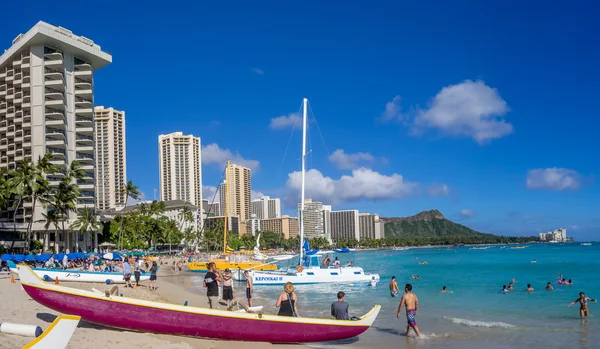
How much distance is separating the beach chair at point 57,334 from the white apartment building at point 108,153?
153427 millimetres

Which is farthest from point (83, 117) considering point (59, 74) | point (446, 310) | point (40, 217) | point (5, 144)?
point (446, 310)

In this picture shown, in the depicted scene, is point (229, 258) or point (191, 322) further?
point (229, 258)

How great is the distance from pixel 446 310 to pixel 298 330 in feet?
42.3

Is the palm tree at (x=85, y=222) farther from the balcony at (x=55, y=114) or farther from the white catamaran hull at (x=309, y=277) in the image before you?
the white catamaran hull at (x=309, y=277)

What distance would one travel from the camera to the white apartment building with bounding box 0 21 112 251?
68750 millimetres

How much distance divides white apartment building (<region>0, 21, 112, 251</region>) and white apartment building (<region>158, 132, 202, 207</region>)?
108 meters

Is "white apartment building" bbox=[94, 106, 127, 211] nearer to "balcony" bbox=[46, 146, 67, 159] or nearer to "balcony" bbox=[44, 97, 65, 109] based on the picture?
"balcony" bbox=[46, 146, 67, 159]

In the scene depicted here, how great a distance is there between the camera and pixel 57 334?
6539 mm

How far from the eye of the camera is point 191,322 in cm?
1241

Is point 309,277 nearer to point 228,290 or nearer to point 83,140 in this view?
point 228,290

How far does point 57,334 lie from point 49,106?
73.0 m

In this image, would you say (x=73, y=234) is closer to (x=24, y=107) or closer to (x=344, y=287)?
(x=24, y=107)

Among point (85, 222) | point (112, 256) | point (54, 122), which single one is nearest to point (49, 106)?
point (54, 122)

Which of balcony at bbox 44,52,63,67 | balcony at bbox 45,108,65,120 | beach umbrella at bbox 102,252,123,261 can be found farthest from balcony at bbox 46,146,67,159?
beach umbrella at bbox 102,252,123,261
